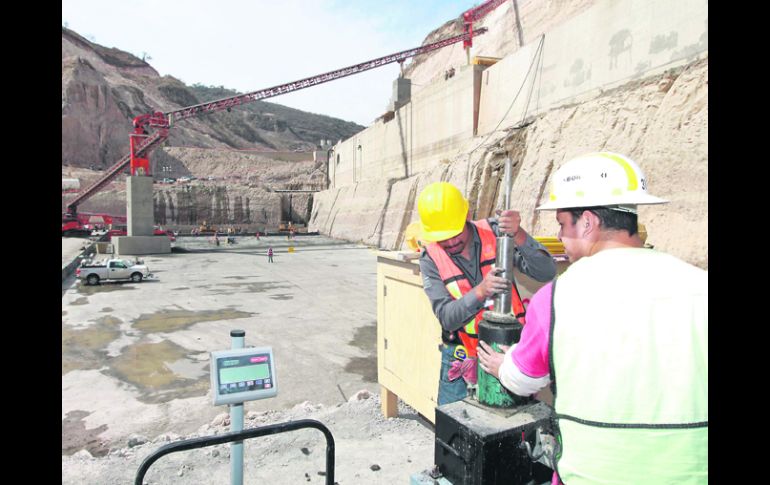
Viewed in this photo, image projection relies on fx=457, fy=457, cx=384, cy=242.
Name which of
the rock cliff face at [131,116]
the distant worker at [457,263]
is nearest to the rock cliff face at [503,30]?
the distant worker at [457,263]

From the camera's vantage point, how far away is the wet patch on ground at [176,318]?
35.7 feet

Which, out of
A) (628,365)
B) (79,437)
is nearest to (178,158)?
(79,437)

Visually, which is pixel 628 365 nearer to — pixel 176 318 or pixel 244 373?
pixel 244 373

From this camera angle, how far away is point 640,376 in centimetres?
134

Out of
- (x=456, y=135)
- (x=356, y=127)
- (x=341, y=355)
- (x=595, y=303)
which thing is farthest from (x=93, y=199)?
(x=356, y=127)

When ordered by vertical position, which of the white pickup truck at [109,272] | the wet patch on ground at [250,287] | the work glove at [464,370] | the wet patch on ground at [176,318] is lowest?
the wet patch on ground at [176,318]

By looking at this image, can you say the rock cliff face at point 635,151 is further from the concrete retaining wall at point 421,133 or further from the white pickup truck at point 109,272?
the white pickup truck at point 109,272

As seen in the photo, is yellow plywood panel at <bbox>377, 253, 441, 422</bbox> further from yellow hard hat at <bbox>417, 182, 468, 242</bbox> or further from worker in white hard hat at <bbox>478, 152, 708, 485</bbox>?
worker in white hard hat at <bbox>478, 152, 708, 485</bbox>

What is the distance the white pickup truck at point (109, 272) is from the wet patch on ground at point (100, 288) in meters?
0.23

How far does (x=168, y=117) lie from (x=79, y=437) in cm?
3446

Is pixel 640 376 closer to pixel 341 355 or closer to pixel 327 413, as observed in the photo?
pixel 327 413

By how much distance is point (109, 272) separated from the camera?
1698 cm

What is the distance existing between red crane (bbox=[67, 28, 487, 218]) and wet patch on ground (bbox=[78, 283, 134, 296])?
15.7 m
